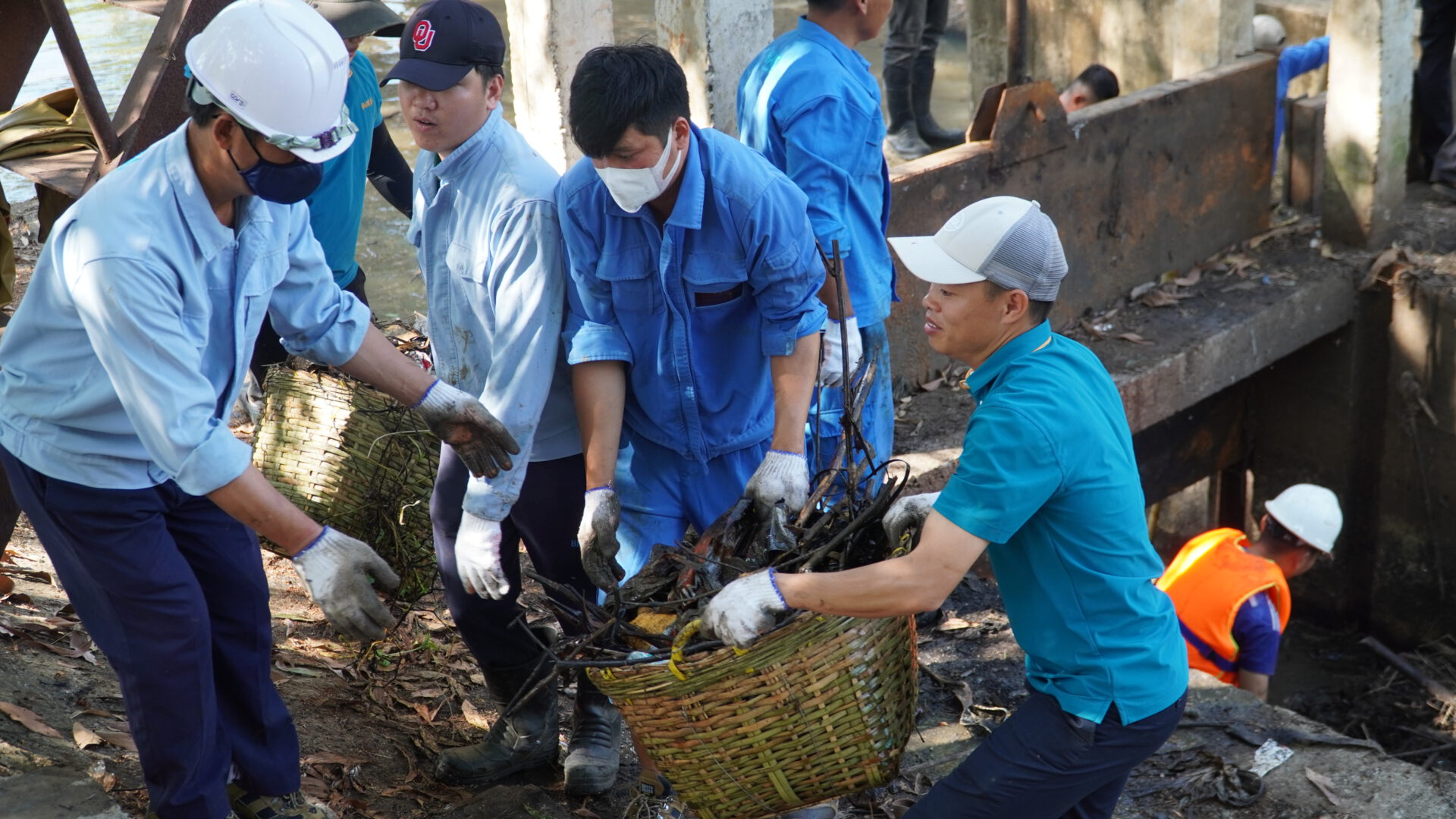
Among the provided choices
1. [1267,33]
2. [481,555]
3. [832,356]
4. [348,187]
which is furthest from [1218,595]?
[1267,33]

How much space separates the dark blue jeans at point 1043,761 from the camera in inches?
110

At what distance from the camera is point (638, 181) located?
321 cm

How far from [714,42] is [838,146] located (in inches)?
59.0

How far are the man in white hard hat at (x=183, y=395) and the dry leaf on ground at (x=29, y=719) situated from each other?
0.77 metres

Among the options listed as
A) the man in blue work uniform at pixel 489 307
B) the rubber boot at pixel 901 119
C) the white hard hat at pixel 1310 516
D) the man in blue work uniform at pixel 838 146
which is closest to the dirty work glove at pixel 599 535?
the man in blue work uniform at pixel 489 307

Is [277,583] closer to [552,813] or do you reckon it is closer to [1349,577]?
[552,813]

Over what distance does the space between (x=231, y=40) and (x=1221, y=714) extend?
3.72m

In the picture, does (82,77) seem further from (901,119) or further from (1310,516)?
(901,119)

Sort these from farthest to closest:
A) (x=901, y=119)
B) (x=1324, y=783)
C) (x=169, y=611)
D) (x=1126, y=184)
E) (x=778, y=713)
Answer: (x=901, y=119), (x=1126, y=184), (x=1324, y=783), (x=169, y=611), (x=778, y=713)

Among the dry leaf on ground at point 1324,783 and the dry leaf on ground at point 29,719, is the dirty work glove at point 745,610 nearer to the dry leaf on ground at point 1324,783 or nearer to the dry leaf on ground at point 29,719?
the dry leaf on ground at point 29,719

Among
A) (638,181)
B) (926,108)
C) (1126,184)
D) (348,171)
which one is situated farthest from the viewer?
(926,108)

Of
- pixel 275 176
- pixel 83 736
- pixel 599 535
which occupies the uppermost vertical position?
pixel 275 176

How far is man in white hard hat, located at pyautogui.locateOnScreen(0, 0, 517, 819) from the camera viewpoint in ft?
8.73

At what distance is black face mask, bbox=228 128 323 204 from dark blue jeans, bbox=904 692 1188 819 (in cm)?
195
